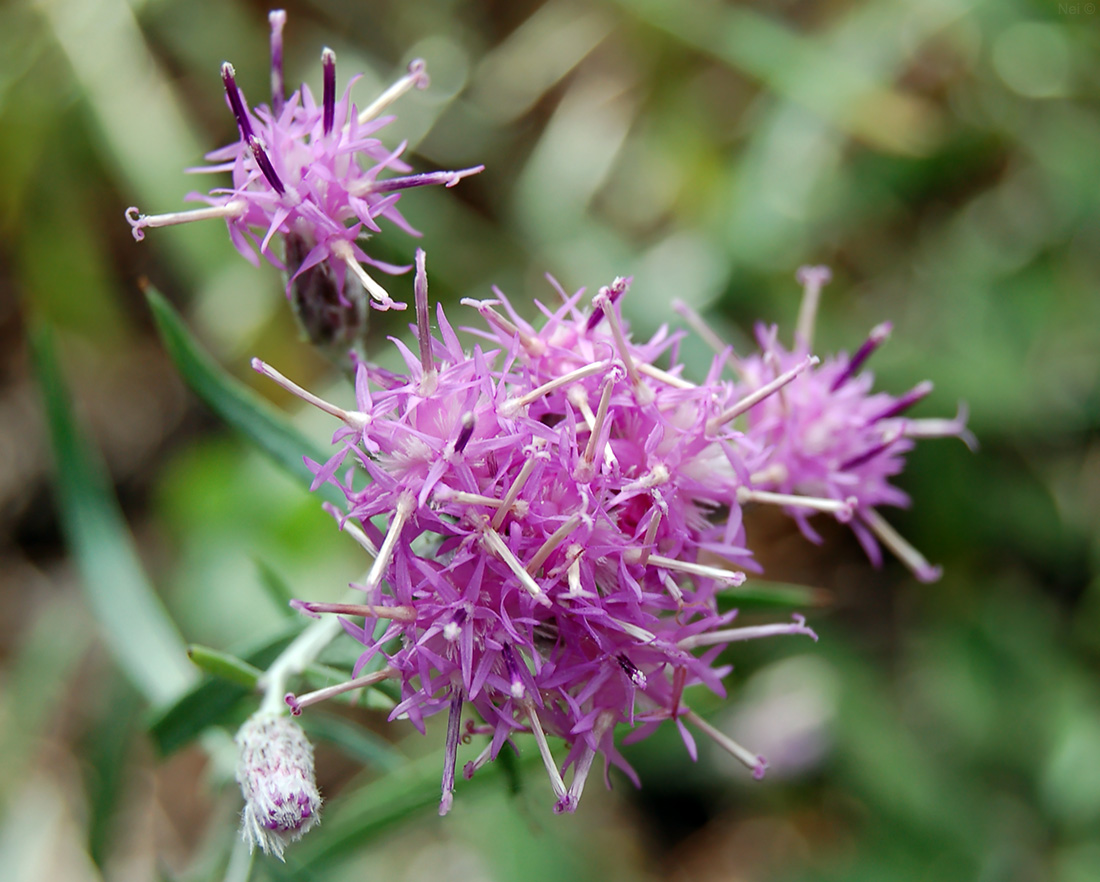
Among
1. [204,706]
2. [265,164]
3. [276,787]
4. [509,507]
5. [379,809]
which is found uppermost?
[265,164]

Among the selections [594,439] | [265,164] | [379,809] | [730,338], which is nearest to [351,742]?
[379,809]

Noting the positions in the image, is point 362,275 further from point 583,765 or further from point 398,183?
point 583,765

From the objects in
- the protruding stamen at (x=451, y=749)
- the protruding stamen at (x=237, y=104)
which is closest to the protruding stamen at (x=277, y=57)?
the protruding stamen at (x=237, y=104)

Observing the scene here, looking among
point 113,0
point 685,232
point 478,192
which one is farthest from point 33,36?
point 685,232

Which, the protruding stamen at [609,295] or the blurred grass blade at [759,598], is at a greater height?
the protruding stamen at [609,295]

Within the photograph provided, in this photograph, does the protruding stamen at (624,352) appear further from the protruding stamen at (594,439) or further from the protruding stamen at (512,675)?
the protruding stamen at (512,675)

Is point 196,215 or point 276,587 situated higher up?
point 196,215
